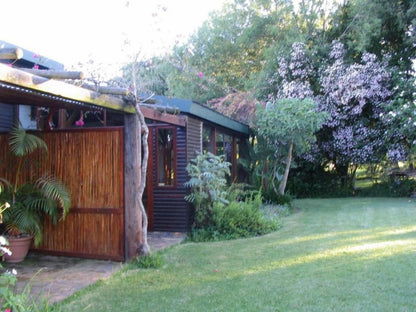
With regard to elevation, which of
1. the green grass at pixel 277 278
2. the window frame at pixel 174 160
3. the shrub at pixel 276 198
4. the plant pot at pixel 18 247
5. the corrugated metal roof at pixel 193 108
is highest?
the corrugated metal roof at pixel 193 108

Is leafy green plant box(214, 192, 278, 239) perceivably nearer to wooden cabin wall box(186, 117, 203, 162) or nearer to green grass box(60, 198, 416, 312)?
green grass box(60, 198, 416, 312)

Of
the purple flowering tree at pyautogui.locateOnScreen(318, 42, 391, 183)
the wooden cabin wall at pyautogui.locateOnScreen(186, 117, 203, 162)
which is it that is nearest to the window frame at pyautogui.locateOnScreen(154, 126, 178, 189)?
the wooden cabin wall at pyautogui.locateOnScreen(186, 117, 203, 162)

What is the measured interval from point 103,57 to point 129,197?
2.32 m

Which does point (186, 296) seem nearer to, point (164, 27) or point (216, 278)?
point (216, 278)

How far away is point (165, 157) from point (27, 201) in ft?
11.1

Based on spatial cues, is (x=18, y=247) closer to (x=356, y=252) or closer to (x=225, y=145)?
(x=356, y=252)

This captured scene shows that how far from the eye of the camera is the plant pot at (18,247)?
19.2 ft

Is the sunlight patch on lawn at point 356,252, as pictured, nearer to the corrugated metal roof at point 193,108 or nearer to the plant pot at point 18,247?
the corrugated metal roof at point 193,108

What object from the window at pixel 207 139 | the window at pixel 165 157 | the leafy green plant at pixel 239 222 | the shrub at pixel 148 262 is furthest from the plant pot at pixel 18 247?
the window at pixel 207 139

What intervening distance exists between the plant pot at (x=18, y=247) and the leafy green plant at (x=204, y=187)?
3142mm

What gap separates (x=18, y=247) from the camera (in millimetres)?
5918

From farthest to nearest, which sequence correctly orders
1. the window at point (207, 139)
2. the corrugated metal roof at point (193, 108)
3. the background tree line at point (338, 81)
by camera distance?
the background tree line at point (338, 81)
the window at point (207, 139)
the corrugated metal roof at point (193, 108)

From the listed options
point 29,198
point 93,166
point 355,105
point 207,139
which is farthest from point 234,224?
point 355,105

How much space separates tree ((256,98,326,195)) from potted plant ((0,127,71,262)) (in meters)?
7.34
